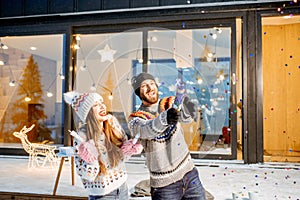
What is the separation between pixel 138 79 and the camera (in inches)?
30.9

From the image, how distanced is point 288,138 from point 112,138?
407 centimetres

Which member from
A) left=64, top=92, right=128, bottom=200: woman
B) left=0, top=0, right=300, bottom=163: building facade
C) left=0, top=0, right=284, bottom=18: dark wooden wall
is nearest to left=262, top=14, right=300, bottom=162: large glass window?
left=0, top=0, right=300, bottom=163: building facade

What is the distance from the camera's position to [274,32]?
4.40 m

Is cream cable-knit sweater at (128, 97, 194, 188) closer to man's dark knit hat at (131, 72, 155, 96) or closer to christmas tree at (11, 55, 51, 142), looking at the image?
man's dark knit hat at (131, 72, 155, 96)

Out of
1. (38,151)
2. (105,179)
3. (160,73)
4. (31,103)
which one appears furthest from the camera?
(31,103)

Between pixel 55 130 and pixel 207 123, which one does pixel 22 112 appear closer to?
pixel 55 130

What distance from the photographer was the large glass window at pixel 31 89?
364cm

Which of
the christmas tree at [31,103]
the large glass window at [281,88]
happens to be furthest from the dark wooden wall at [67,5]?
the large glass window at [281,88]

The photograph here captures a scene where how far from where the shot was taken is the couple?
0.83 m

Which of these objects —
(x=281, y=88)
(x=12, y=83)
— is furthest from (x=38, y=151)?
(x=281, y=88)

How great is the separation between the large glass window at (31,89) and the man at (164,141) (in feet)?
9.13

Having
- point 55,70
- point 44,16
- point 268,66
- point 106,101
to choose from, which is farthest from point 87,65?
point 268,66

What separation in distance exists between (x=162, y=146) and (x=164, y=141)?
2 cm

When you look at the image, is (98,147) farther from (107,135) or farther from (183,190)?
(183,190)
